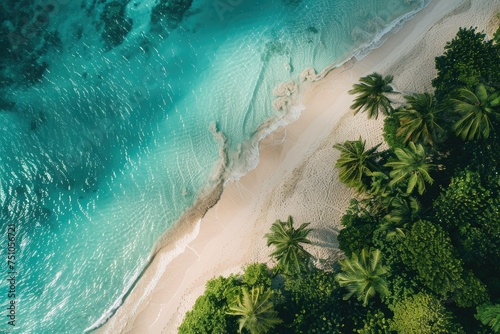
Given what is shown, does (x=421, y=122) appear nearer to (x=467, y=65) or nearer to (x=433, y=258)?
(x=467, y=65)

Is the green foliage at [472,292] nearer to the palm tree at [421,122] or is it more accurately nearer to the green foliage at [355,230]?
the green foliage at [355,230]

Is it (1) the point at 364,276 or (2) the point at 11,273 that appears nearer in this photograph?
(1) the point at 364,276

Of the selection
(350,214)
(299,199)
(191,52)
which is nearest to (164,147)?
(191,52)

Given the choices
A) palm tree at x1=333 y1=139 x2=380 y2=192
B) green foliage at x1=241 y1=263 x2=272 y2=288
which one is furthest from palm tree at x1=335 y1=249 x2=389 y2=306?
palm tree at x1=333 y1=139 x2=380 y2=192

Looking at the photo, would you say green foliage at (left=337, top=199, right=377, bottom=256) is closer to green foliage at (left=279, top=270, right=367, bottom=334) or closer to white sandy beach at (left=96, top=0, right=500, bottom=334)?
white sandy beach at (left=96, top=0, right=500, bottom=334)

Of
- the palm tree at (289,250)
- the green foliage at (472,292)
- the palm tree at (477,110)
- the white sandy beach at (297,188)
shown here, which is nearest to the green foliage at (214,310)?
the white sandy beach at (297,188)

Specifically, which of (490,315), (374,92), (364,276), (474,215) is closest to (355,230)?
(364,276)

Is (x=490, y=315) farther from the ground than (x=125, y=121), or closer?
closer
